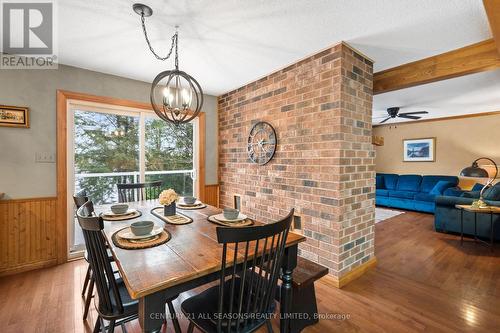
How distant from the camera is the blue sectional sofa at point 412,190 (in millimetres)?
5219

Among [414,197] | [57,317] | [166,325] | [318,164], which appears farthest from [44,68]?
[414,197]

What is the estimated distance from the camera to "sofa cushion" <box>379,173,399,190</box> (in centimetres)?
630

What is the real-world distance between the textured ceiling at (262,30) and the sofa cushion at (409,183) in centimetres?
435

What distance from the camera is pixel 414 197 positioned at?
18.0ft

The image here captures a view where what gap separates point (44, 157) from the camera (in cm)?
271

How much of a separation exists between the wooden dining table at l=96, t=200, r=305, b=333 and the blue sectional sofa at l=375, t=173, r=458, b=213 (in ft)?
16.5

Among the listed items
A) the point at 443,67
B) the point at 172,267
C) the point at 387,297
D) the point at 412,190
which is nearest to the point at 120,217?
the point at 172,267

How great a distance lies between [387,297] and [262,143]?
2.13 metres

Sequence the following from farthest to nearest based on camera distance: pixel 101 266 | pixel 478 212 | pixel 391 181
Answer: pixel 391 181 → pixel 478 212 → pixel 101 266

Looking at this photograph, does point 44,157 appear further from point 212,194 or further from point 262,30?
point 262,30

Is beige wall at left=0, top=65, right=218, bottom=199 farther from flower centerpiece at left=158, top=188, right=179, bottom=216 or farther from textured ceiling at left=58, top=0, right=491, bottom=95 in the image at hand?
flower centerpiece at left=158, top=188, right=179, bottom=216

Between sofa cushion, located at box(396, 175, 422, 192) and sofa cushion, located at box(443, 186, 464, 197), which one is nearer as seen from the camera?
sofa cushion, located at box(443, 186, 464, 197)

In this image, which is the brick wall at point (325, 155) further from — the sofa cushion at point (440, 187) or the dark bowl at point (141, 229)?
the sofa cushion at point (440, 187)

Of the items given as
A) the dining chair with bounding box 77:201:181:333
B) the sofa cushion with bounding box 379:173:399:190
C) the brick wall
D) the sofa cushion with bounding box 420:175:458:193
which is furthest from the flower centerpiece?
the sofa cushion with bounding box 379:173:399:190
